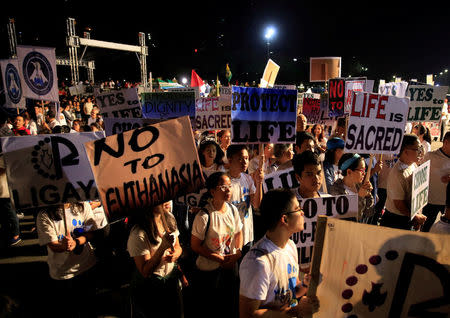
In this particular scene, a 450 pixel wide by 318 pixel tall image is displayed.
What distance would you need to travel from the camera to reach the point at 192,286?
463 cm

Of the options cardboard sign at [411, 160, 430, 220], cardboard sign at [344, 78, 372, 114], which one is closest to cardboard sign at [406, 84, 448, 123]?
cardboard sign at [344, 78, 372, 114]

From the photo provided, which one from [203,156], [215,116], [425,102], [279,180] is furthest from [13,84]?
[425,102]

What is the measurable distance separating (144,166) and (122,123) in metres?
3.23

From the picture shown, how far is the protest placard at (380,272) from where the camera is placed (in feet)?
6.54

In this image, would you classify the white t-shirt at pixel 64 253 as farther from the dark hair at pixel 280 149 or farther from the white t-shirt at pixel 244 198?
the dark hair at pixel 280 149

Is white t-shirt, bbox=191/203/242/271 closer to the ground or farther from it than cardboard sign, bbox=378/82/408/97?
closer to the ground

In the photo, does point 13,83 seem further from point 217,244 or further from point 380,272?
point 380,272

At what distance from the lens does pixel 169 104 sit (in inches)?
291

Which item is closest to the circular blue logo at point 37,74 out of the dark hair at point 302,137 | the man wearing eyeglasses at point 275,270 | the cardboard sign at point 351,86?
the dark hair at point 302,137

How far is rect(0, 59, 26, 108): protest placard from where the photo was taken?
7594 millimetres

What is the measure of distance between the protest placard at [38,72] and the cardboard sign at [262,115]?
4181mm

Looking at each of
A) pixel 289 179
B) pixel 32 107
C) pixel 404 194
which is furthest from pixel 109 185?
pixel 32 107

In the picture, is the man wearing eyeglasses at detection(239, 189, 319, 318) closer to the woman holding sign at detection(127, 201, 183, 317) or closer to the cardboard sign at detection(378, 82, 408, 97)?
the woman holding sign at detection(127, 201, 183, 317)

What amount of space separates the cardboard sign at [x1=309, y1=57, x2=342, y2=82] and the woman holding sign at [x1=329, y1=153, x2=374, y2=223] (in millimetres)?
6261
